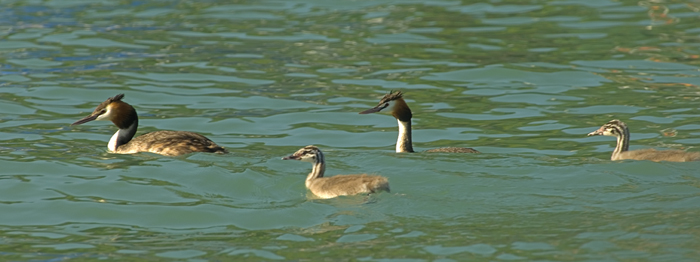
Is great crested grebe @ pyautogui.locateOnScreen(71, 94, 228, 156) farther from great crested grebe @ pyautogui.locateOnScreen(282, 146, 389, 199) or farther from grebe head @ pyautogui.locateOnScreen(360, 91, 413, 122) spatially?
grebe head @ pyautogui.locateOnScreen(360, 91, 413, 122)

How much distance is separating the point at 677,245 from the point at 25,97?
40.9 ft

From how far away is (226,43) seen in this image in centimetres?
2256

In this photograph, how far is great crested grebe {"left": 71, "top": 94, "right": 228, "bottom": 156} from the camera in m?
13.5

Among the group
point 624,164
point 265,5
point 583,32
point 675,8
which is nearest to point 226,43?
point 265,5

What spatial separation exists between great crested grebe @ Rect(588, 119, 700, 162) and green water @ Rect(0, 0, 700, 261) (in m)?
0.26

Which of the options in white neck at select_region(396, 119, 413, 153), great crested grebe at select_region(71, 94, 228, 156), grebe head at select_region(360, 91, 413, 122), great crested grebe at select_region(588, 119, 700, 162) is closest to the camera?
great crested grebe at select_region(588, 119, 700, 162)

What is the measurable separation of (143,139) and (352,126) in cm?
361

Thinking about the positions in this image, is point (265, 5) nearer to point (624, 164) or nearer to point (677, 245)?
point (624, 164)

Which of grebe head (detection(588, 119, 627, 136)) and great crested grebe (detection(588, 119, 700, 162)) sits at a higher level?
grebe head (detection(588, 119, 627, 136))

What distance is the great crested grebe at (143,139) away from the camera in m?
13.5

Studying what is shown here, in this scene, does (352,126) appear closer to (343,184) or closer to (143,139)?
(143,139)

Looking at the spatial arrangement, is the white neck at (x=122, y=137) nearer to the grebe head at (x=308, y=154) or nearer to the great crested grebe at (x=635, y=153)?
the grebe head at (x=308, y=154)

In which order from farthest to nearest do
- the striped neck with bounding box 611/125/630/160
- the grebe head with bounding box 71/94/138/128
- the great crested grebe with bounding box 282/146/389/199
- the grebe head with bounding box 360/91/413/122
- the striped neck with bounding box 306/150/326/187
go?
the grebe head with bounding box 71/94/138/128 < the grebe head with bounding box 360/91/413/122 < the striped neck with bounding box 611/125/630/160 < the striped neck with bounding box 306/150/326/187 < the great crested grebe with bounding box 282/146/389/199

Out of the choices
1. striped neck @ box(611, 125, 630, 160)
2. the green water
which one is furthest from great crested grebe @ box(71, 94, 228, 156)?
striped neck @ box(611, 125, 630, 160)
